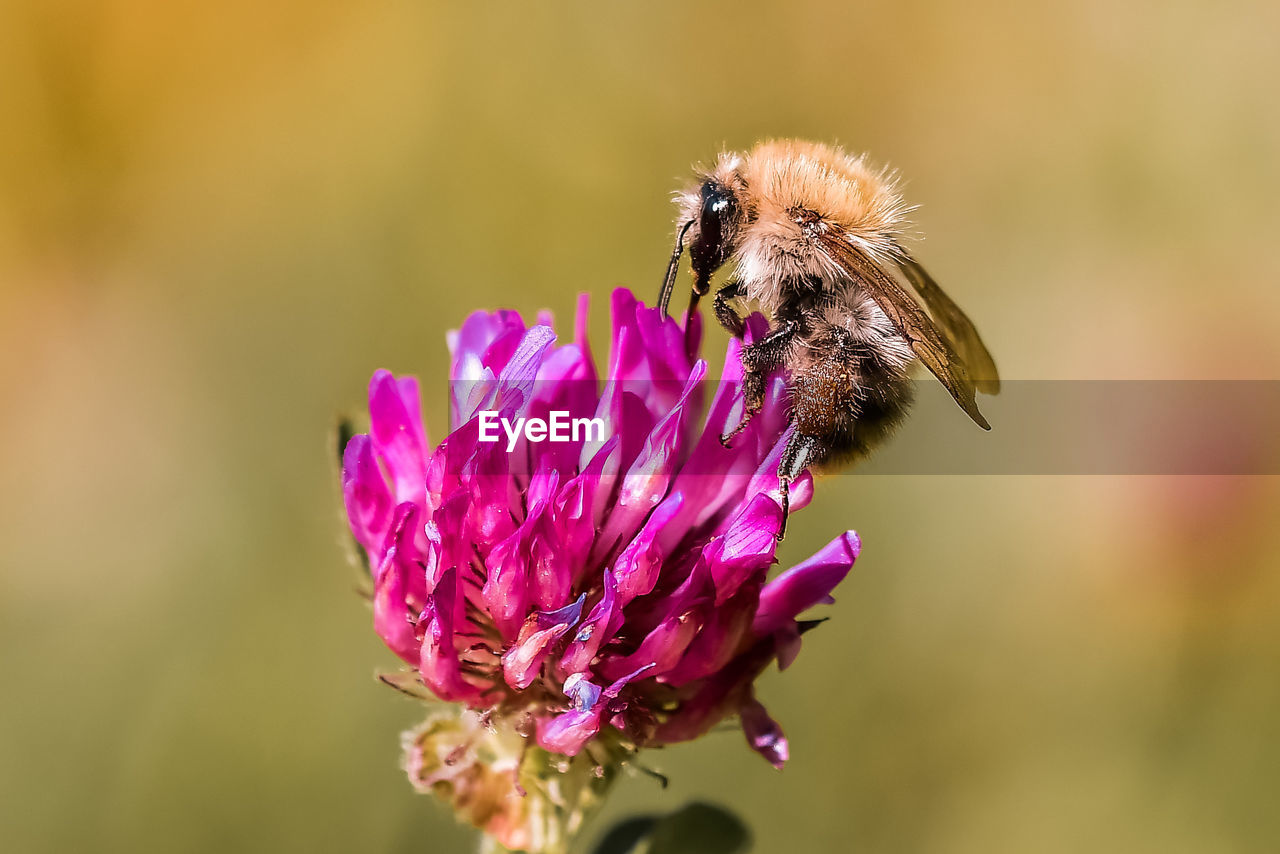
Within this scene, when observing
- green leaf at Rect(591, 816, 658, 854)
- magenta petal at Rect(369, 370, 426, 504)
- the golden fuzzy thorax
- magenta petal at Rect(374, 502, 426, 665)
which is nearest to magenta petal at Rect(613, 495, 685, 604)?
magenta petal at Rect(374, 502, 426, 665)

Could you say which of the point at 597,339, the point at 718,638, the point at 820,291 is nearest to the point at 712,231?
the point at 820,291

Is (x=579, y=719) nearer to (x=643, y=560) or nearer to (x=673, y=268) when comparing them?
(x=643, y=560)

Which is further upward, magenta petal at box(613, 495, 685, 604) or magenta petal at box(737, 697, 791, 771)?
magenta petal at box(613, 495, 685, 604)

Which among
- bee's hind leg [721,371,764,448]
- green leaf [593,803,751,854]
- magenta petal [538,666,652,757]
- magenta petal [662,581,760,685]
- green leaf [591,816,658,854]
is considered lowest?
green leaf [591,816,658,854]

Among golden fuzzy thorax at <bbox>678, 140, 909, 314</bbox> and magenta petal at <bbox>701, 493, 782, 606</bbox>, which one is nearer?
magenta petal at <bbox>701, 493, 782, 606</bbox>

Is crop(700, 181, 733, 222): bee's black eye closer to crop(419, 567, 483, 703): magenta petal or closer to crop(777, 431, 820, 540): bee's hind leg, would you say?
crop(777, 431, 820, 540): bee's hind leg

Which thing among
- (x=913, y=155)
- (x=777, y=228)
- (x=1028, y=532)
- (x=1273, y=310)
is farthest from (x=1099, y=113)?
(x=777, y=228)

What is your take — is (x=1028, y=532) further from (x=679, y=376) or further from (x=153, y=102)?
(x=153, y=102)
